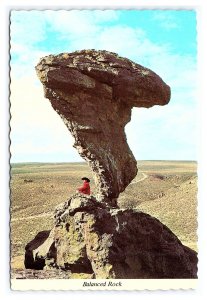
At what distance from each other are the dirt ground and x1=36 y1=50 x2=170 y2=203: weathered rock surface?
1995 millimetres

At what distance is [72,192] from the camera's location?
2352 cm

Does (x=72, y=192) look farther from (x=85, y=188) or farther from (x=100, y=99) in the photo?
(x=100, y=99)

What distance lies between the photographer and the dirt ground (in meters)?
17.0

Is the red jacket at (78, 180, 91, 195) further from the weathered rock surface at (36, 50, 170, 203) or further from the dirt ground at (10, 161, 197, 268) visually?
the dirt ground at (10, 161, 197, 268)

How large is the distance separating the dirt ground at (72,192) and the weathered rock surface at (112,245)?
3.69 feet

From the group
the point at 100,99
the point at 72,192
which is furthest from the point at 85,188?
the point at 72,192

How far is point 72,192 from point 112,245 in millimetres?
9037

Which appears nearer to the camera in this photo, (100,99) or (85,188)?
(85,188)

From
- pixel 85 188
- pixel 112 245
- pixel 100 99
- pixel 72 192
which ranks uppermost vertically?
pixel 100 99

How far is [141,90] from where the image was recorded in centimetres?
1617

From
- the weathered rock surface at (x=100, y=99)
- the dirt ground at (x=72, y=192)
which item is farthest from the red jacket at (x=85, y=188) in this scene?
the dirt ground at (x=72, y=192)

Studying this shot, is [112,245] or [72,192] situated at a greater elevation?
[72,192]

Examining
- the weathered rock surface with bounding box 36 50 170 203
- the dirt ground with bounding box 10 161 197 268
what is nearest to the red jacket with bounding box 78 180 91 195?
the weathered rock surface with bounding box 36 50 170 203
